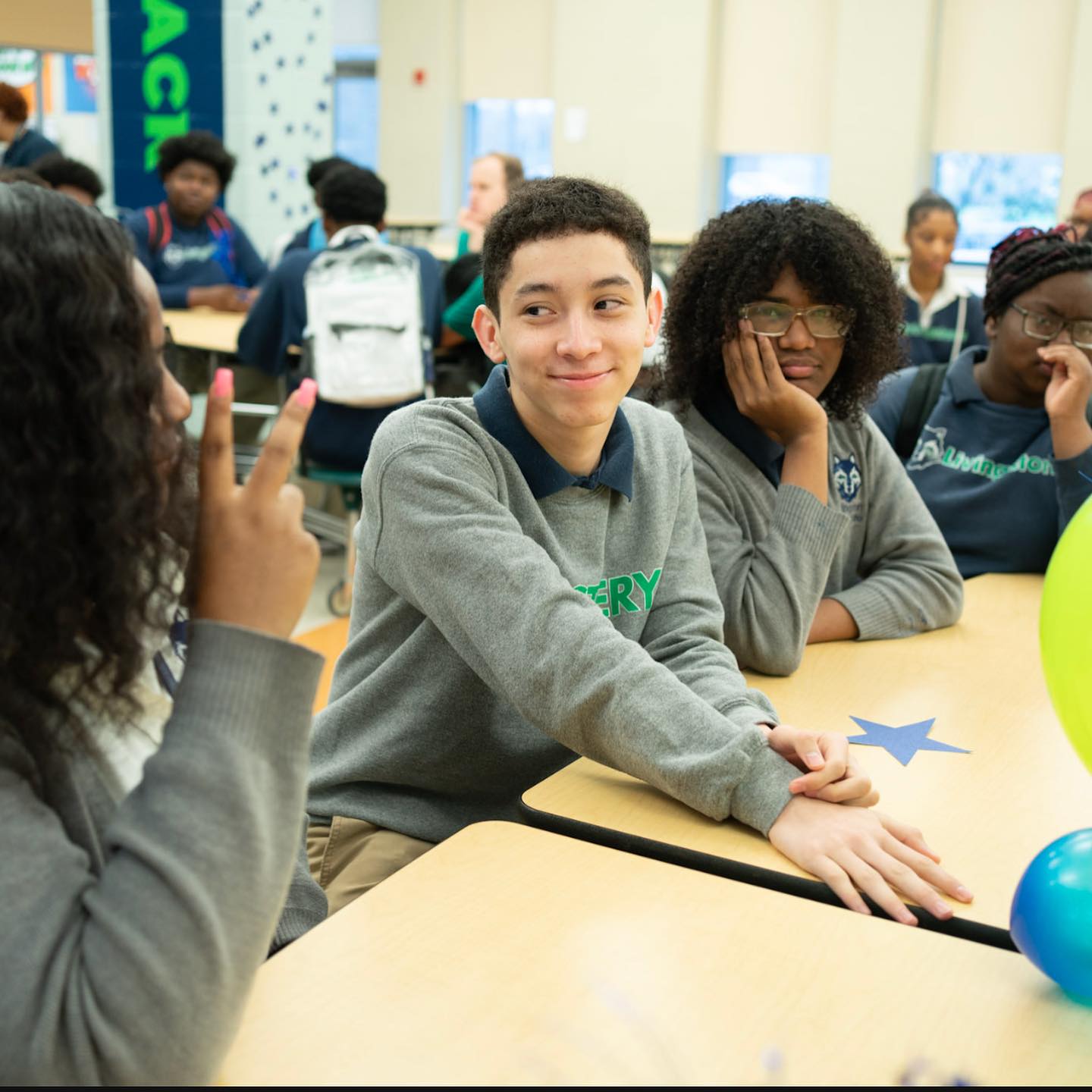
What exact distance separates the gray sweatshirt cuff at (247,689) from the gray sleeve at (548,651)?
441 mm

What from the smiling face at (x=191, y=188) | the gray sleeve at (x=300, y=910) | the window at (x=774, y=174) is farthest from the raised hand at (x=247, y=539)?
the window at (x=774, y=174)

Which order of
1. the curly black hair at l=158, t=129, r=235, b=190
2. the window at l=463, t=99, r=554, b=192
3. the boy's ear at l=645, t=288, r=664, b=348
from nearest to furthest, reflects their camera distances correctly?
the boy's ear at l=645, t=288, r=664, b=348, the curly black hair at l=158, t=129, r=235, b=190, the window at l=463, t=99, r=554, b=192

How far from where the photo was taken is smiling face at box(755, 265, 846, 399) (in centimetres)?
181

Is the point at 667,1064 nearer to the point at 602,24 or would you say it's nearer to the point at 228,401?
the point at 228,401

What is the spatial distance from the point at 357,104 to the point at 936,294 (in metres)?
7.53

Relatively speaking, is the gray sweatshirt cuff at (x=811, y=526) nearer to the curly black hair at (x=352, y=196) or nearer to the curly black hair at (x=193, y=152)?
the curly black hair at (x=352, y=196)

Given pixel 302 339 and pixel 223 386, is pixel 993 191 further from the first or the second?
pixel 223 386

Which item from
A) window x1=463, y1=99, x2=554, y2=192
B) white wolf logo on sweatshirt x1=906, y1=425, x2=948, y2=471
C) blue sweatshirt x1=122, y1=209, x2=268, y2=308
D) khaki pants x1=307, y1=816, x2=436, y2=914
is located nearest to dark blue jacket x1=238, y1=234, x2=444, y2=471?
blue sweatshirt x1=122, y1=209, x2=268, y2=308

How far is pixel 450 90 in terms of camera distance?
1030 cm

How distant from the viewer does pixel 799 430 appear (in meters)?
1.76

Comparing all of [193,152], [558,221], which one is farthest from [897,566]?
[193,152]

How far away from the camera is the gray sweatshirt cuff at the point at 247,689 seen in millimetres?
766

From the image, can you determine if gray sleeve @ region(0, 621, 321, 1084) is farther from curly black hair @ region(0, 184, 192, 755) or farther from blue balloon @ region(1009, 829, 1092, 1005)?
blue balloon @ region(1009, 829, 1092, 1005)

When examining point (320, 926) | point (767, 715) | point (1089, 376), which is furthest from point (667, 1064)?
point (1089, 376)
